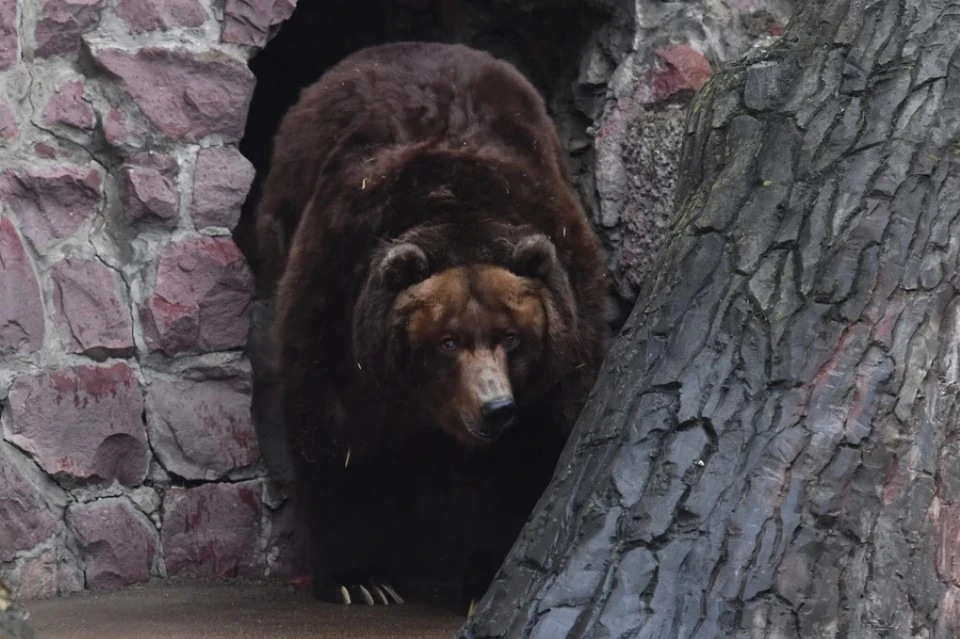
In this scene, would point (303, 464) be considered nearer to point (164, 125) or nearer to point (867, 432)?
point (164, 125)

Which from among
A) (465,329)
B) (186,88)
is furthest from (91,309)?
(465,329)

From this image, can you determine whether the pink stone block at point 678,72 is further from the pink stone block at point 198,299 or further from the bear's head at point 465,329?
the pink stone block at point 198,299

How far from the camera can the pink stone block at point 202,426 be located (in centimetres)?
486

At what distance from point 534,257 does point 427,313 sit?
0.38 m

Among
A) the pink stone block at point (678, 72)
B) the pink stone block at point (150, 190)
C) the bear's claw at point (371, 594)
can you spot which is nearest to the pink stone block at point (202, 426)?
the pink stone block at point (150, 190)

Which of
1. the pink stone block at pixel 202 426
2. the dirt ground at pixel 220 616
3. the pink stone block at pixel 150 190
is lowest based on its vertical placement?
the dirt ground at pixel 220 616

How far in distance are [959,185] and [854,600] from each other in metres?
0.94

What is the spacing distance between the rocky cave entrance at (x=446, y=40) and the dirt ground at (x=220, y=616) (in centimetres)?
67

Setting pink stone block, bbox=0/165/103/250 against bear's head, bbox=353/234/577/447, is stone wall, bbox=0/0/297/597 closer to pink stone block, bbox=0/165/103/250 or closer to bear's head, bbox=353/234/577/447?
pink stone block, bbox=0/165/103/250

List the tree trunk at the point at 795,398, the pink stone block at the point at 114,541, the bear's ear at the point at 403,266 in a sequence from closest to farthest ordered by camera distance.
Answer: the tree trunk at the point at 795,398 < the bear's ear at the point at 403,266 < the pink stone block at the point at 114,541

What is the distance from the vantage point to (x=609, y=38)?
18.0 feet

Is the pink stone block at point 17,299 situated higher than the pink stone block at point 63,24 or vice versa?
the pink stone block at point 63,24

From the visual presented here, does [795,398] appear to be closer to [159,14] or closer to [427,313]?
[427,313]

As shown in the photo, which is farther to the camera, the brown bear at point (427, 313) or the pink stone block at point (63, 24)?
the pink stone block at point (63, 24)
